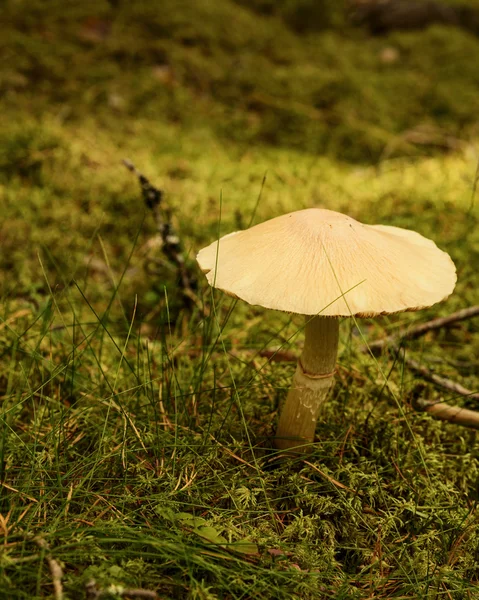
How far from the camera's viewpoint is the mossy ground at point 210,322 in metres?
1.33

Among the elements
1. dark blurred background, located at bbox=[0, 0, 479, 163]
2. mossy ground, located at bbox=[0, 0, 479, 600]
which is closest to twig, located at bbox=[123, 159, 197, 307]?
mossy ground, located at bbox=[0, 0, 479, 600]

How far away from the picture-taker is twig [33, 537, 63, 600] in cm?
110

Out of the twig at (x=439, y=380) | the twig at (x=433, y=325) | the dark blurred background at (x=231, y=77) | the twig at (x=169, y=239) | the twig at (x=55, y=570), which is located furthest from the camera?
the dark blurred background at (x=231, y=77)

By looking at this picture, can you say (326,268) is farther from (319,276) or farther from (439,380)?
(439,380)

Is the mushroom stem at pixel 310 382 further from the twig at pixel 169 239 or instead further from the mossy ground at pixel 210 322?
the twig at pixel 169 239

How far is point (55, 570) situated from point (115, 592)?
145 mm

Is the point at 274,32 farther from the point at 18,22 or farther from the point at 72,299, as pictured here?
the point at 72,299

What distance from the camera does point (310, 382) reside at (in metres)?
1.69

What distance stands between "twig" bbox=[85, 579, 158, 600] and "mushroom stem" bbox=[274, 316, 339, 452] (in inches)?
25.2

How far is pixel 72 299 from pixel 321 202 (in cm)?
179

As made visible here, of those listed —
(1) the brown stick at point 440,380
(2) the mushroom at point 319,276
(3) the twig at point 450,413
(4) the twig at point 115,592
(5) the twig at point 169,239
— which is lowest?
(3) the twig at point 450,413

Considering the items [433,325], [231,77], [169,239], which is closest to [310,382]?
[433,325]

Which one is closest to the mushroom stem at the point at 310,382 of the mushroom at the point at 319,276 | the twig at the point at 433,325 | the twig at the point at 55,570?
the mushroom at the point at 319,276

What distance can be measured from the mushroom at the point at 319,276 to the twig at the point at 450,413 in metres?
0.46
